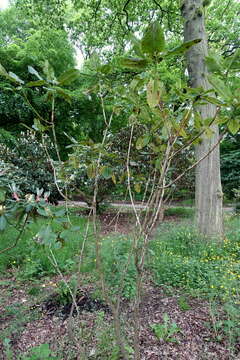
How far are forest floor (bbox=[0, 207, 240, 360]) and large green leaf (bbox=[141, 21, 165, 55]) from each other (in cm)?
96

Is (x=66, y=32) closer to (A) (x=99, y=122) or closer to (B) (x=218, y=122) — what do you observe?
(A) (x=99, y=122)

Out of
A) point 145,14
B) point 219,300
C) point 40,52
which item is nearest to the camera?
point 219,300

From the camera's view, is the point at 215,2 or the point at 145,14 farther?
the point at 215,2

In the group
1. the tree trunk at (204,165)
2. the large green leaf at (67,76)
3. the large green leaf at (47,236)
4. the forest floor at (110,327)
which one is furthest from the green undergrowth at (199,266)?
the large green leaf at (67,76)

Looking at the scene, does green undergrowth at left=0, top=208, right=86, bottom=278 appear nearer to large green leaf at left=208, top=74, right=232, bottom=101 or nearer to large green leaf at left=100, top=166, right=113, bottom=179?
large green leaf at left=100, top=166, right=113, bottom=179

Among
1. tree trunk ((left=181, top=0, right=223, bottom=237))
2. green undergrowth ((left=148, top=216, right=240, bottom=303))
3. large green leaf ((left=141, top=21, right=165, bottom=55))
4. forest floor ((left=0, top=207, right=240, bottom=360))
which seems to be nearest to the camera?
large green leaf ((left=141, top=21, right=165, bottom=55))

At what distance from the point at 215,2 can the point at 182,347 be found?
32.2 feet

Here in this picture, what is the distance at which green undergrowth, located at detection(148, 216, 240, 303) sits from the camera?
74.6 inches

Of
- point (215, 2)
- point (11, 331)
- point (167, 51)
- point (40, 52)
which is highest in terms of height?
point (215, 2)

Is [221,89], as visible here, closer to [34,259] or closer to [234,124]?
[234,124]

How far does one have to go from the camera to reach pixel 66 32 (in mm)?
7617

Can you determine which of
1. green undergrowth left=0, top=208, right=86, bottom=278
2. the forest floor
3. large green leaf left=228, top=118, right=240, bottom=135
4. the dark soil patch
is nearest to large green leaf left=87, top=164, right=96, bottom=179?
the forest floor

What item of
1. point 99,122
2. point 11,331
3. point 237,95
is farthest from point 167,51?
point 99,122

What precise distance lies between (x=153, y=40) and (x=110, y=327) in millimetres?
1695
